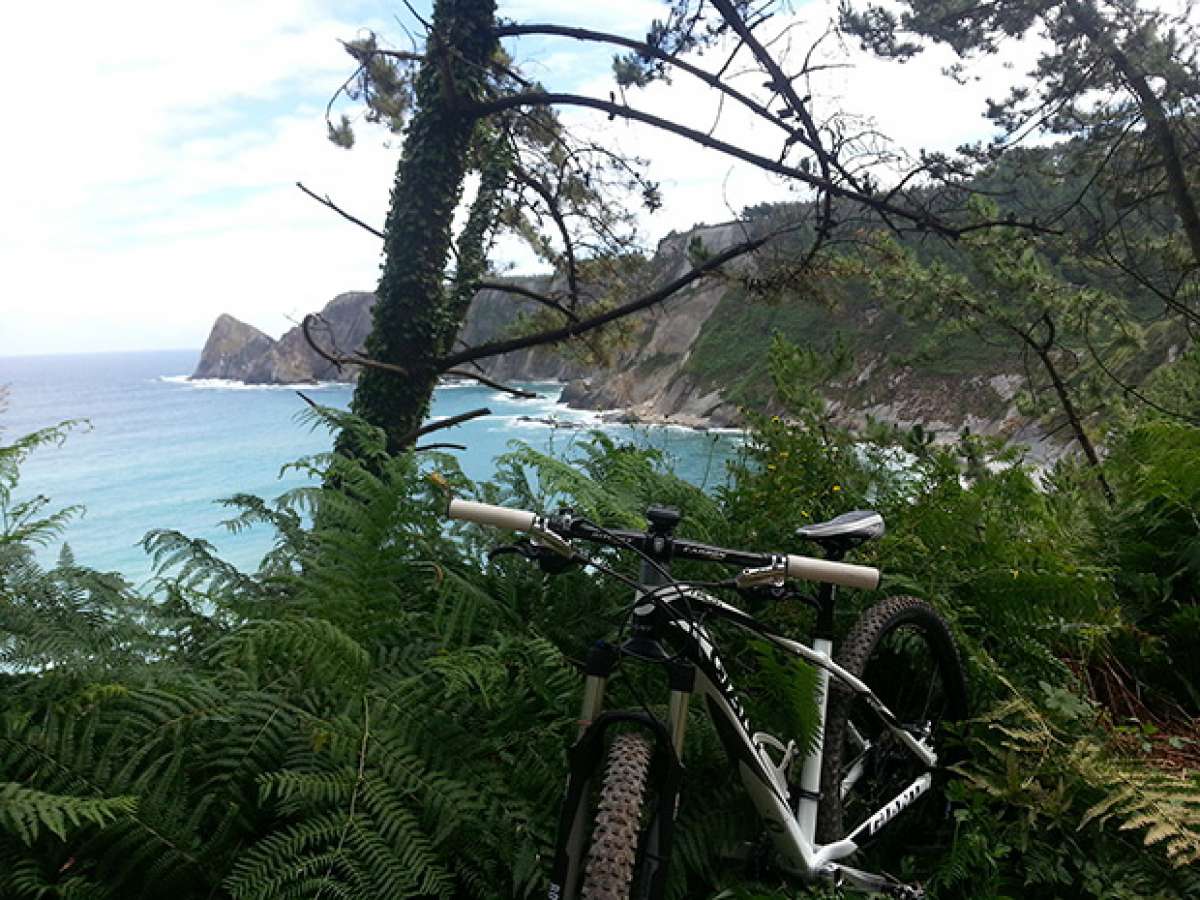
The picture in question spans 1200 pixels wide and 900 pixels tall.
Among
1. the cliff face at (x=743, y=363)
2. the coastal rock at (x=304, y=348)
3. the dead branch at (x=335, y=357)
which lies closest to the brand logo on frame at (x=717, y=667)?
the dead branch at (x=335, y=357)

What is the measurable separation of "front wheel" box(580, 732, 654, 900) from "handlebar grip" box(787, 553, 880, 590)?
523 millimetres

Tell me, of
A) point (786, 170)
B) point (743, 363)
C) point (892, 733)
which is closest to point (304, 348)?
point (743, 363)

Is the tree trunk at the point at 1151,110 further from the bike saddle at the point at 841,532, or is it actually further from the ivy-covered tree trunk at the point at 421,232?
the bike saddle at the point at 841,532

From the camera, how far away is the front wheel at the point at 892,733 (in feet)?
8.17

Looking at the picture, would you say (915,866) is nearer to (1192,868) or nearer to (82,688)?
(1192,868)

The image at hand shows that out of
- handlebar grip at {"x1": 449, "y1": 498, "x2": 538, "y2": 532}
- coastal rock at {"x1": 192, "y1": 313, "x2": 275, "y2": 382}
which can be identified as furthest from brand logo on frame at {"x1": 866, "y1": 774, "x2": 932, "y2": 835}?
coastal rock at {"x1": 192, "y1": 313, "x2": 275, "y2": 382}

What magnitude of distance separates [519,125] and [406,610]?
7073 millimetres

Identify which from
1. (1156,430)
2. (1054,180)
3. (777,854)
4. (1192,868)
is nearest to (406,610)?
(777,854)

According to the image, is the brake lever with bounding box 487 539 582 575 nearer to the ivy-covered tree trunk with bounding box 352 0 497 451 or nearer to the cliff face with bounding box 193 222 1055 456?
the ivy-covered tree trunk with bounding box 352 0 497 451

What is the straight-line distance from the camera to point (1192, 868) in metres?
2.42

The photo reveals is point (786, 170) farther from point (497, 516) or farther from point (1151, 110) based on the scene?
point (497, 516)

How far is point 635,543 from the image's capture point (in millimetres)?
1928

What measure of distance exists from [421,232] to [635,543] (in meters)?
6.18

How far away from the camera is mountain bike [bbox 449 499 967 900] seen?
1.79 m
